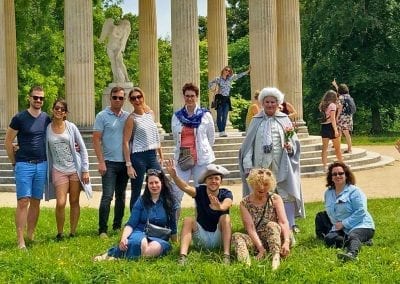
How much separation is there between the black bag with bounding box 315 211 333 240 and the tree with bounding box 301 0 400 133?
4384 cm

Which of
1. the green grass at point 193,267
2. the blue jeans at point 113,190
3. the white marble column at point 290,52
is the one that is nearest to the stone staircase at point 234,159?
the white marble column at point 290,52

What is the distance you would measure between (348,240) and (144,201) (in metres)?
3.76

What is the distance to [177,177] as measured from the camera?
14.4 m

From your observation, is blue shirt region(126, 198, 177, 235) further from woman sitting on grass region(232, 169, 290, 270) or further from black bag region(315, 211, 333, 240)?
black bag region(315, 211, 333, 240)

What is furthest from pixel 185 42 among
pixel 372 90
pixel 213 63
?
pixel 372 90

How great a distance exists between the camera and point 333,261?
12.6m

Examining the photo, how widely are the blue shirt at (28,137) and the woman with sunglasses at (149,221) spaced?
241 cm

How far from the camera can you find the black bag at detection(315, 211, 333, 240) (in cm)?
1514

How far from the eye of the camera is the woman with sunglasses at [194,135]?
52.5 feet

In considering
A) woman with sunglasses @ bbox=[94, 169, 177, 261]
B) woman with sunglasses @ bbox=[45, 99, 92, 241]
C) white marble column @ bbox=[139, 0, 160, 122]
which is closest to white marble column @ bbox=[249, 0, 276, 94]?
white marble column @ bbox=[139, 0, 160, 122]

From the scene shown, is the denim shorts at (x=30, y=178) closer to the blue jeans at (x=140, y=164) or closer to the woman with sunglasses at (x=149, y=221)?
the blue jeans at (x=140, y=164)

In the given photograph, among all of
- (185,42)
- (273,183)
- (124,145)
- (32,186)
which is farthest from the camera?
(185,42)

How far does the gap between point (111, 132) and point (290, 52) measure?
21791 millimetres

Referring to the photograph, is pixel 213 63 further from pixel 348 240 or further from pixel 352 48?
pixel 348 240
